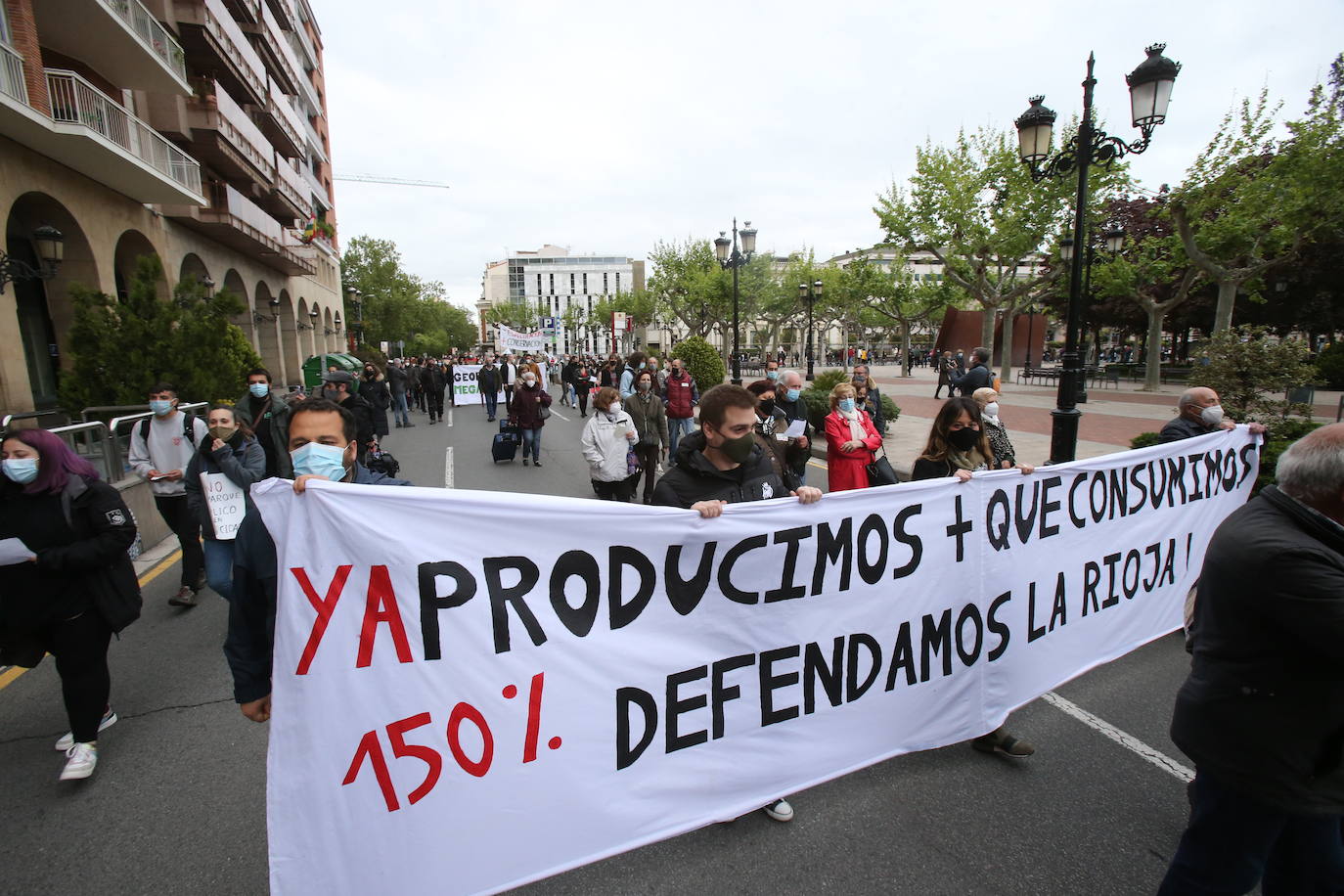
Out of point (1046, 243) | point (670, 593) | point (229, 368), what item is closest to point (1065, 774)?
point (670, 593)

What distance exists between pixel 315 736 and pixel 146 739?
90.3 inches

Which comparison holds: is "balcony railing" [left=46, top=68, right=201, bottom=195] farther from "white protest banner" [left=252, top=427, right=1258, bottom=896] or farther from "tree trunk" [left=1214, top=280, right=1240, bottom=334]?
"tree trunk" [left=1214, top=280, right=1240, bottom=334]

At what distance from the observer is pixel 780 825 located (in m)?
2.70

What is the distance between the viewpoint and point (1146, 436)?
6.37 metres

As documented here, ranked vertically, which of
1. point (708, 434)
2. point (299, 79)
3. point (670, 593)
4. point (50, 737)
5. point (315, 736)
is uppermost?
point (299, 79)

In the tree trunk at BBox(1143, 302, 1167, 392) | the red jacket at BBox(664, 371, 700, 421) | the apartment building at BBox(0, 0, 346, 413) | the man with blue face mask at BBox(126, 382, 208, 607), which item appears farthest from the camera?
the tree trunk at BBox(1143, 302, 1167, 392)

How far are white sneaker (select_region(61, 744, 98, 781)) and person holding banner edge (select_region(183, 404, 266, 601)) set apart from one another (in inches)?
44.3

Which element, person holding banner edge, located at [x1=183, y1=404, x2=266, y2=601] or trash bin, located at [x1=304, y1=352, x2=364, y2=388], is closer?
person holding banner edge, located at [x1=183, y1=404, x2=266, y2=601]

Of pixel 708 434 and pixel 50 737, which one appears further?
pixel 50 737

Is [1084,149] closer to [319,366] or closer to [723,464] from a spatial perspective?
[723,464]

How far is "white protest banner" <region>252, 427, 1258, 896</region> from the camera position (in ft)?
6.43

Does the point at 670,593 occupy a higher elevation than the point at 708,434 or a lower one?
lower

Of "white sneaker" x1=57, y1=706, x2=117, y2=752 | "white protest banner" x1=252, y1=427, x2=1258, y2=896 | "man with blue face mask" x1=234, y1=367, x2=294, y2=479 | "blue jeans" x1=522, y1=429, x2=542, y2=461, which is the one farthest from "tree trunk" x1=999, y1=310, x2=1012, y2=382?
"white sneaker" x1=57, y1=706, x2=117, y2=752

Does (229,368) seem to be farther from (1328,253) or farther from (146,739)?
(1328,253)
